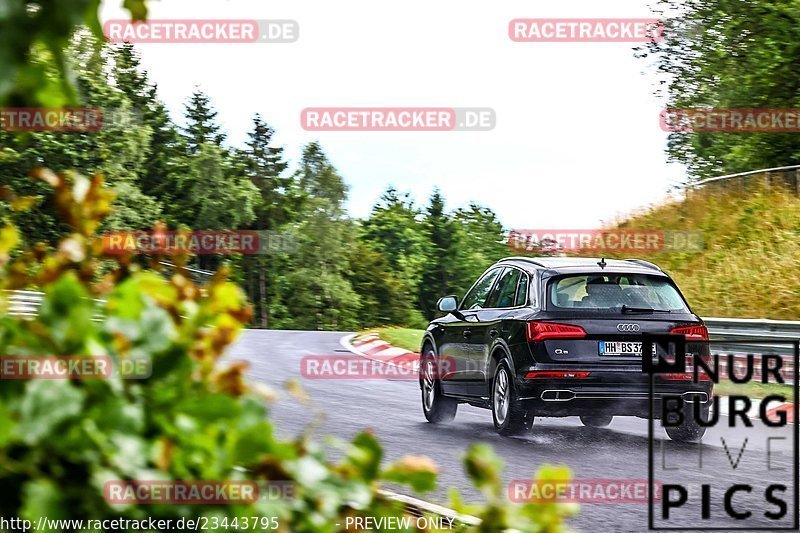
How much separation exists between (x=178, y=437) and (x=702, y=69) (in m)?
38.8

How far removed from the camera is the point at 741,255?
27.2 metres

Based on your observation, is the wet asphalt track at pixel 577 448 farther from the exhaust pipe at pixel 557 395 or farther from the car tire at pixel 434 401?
the exhaust pipe at pixel 557 395

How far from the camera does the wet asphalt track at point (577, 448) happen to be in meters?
7.85

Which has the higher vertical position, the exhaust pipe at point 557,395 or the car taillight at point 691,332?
the car taillight at point 691,332

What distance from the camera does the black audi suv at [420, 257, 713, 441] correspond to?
1082cm

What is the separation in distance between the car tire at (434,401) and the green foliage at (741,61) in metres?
23.1

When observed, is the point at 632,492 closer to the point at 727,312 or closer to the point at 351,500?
the point at 351,500

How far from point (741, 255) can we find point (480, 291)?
15.9 metres

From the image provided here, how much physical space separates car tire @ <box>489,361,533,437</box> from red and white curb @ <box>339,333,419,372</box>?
1025 cm

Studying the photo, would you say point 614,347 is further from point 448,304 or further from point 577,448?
point 448,304

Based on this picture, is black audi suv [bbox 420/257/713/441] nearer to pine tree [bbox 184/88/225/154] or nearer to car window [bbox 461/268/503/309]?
car window [bbox 461/268/503/309]

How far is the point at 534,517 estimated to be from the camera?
6.28ft

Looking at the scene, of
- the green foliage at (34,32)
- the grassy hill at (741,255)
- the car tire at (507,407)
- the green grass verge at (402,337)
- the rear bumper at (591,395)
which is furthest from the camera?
the green grass verge at (402,337)
